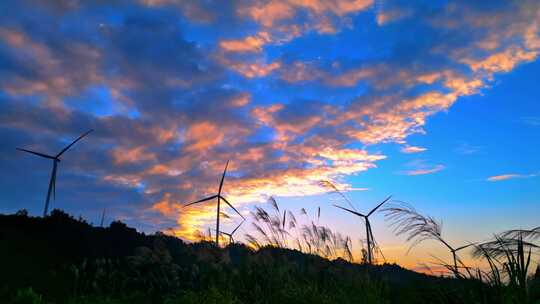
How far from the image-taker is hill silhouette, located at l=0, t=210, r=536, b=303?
1288 centimetres

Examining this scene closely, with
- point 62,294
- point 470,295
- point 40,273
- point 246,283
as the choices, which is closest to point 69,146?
point 40,273

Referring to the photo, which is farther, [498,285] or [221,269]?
[221,269]

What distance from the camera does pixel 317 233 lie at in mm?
18406

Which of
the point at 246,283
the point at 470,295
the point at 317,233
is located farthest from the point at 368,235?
the point at 470,295

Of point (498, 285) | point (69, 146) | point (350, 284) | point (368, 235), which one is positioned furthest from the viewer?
point (69, 146)

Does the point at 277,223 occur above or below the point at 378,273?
above

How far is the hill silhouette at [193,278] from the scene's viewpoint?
12.9 meters

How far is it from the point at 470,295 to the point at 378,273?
6.19 meters

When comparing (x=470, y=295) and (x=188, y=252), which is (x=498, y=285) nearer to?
(x=470, y=295)

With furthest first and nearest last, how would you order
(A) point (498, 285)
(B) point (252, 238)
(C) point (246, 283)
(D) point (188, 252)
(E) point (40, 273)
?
(D) point (188, 252), (B) point (252, 238), (E) point (40, 273), (C) point (246, 283), (A) point (498, 285)

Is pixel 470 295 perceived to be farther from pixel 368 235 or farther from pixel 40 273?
pixel 40 273

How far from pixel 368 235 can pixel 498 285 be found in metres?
8.81

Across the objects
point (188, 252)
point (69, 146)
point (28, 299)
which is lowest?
point (28, 299)

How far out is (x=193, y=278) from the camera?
16.8 m
